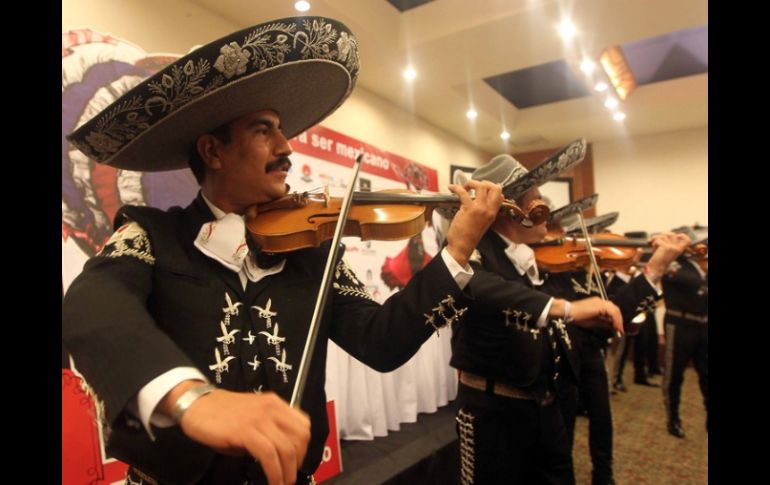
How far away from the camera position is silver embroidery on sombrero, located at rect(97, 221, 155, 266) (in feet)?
3.23

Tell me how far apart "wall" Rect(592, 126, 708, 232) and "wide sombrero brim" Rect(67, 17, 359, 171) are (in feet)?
24.8

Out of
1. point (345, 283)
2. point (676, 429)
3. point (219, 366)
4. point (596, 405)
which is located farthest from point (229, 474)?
point (676, 429)

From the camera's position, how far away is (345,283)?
1275 mm

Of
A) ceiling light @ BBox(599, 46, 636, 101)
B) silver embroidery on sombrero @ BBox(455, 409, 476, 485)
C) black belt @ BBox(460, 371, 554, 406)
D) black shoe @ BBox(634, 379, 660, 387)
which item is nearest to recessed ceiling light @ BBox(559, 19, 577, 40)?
ceiling light @ BBox(599, 46, 636, 101)

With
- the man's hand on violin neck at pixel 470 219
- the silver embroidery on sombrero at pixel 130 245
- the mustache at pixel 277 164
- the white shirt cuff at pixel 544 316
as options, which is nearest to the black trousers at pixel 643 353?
the white shirt cuff at pixel 544 316

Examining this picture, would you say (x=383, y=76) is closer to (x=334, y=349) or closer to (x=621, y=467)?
(x=334, y=349)

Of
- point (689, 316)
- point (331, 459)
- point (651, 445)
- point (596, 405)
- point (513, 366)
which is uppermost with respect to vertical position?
point (513, 366)

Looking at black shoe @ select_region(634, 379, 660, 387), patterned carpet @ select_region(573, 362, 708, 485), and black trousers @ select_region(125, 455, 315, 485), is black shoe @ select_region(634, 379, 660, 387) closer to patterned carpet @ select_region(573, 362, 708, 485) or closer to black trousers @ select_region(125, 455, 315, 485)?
patterned carpet @ select_region(573, 362, 708, 485)

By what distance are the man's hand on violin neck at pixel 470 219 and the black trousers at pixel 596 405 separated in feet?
6.68

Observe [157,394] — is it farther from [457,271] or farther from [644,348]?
[644,348]

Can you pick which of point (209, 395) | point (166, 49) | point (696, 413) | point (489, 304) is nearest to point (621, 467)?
point (696, 413)

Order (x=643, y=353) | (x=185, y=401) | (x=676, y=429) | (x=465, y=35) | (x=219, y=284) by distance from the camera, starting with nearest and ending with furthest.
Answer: (x=185, y=401) → (x=219, y=284) → (x=465, y=35) → (x=676, y=429) → (x=643, y=353)

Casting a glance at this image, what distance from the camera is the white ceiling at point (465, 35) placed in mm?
3480

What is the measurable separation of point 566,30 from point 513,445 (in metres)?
3.26
